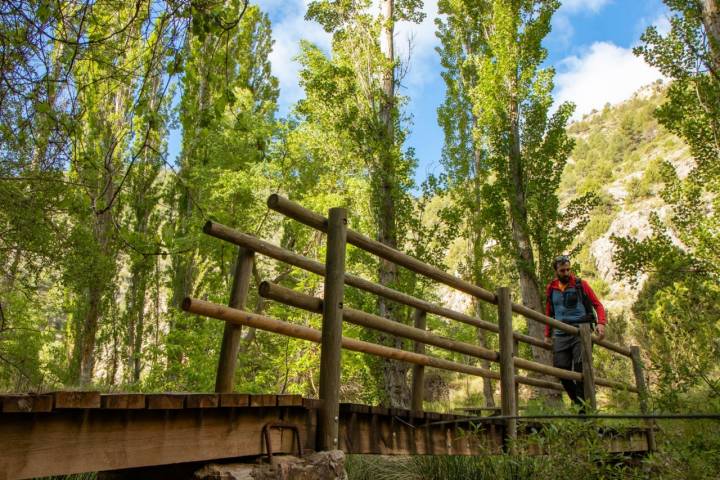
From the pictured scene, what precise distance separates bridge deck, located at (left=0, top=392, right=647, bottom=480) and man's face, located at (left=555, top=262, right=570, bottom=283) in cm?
331

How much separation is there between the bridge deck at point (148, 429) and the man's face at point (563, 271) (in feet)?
10.8

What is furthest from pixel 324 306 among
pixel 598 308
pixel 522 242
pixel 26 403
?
pixel 522 242

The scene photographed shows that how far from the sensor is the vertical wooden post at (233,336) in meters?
3.08

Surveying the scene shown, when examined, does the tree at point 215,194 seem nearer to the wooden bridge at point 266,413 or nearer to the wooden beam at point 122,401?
the wooden bridge at point 266,413

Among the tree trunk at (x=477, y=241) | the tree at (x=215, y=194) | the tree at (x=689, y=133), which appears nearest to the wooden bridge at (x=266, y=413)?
the tree at (x=689, y=133)

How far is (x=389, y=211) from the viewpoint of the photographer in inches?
496

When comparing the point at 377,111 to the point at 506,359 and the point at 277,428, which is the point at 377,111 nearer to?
the point at 506,359

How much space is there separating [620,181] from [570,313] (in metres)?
45.2

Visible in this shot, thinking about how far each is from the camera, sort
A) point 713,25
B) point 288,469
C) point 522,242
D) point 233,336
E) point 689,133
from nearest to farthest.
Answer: point 288,469 → point 233,336 → point 713,25 → point 689,133 → point 522,242

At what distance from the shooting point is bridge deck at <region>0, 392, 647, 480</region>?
2.00 metres

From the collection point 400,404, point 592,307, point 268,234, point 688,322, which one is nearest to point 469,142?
point 268,234

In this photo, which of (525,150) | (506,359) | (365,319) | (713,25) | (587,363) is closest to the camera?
(365,319)

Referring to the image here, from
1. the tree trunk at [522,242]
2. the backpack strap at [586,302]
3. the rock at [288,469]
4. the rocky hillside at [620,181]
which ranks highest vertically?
the rocky hillside at [620,181]

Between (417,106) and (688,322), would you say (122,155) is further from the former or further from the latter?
(688,322)
